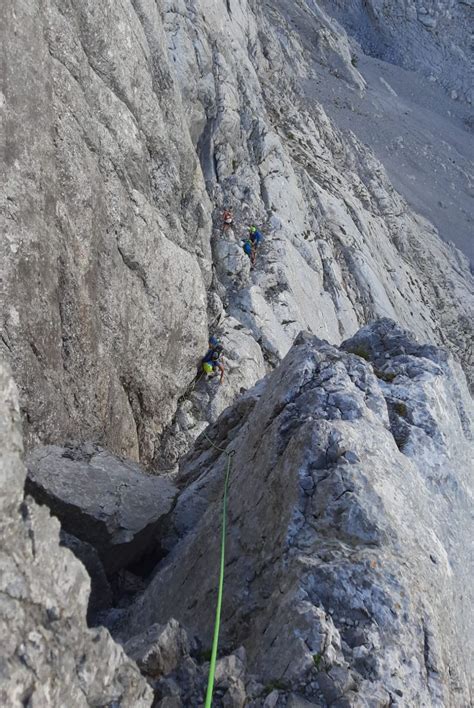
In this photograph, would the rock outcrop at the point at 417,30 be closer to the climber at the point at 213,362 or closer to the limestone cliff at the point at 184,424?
the limestone cliff at the point at 184,424

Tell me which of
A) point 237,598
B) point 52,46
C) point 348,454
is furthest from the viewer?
point 52,46

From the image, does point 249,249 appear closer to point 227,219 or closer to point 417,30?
point 227,219

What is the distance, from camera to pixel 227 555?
9.55 meters

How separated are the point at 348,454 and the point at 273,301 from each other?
22.8 metres

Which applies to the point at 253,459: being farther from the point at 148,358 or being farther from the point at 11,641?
the point at 148,358

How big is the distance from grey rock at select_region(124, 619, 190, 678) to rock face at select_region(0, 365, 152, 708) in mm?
812

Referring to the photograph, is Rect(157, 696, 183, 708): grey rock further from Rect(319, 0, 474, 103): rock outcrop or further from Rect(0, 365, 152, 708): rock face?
Rect(319, 0, 474, 103): rock outcrop

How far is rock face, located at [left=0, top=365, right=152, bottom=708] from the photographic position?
471cm

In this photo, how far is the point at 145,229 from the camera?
20.3 m

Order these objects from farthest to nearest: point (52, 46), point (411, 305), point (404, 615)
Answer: point (411, 305) < point (52, 46) < point (404, 615)

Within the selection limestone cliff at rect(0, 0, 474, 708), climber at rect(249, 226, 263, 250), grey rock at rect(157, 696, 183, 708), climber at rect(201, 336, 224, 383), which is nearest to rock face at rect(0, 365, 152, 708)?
limestone cliff at rect(0, 0, 474, 708)

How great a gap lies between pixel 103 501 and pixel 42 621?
7.12 m

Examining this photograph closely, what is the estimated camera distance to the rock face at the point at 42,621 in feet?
15.5

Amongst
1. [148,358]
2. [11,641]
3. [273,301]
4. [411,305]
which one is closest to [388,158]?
[411,305]
